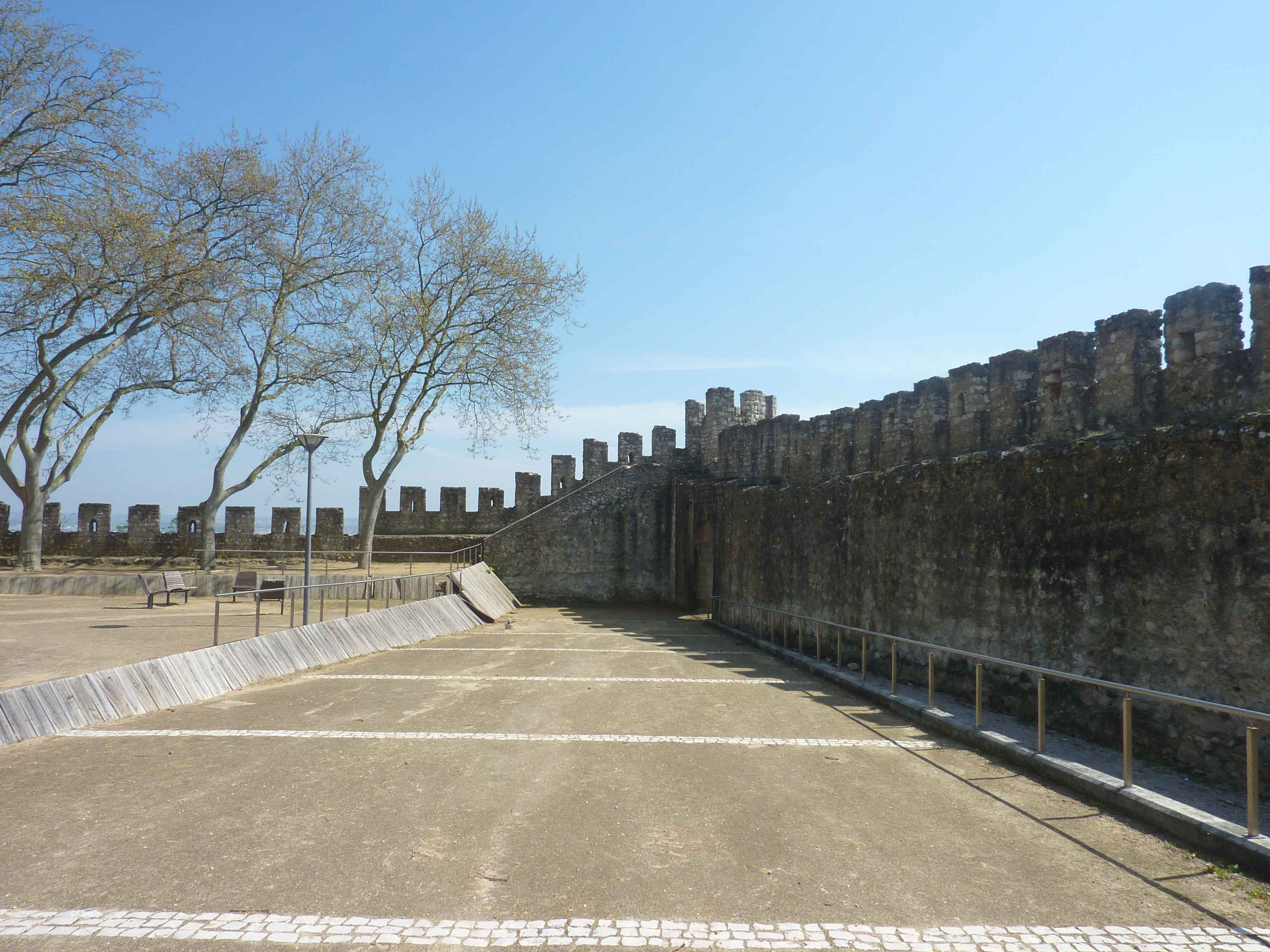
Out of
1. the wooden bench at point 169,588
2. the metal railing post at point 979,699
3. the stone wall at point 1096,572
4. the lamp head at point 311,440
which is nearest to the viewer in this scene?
the stone wall at point 1096,572

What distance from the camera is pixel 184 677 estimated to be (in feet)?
27.7

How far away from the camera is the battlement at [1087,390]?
684 cm

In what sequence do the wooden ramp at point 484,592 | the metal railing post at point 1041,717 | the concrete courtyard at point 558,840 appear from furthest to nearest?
1. the wooden ramp at point 484,592
2. the metal railing post at point 1041,717
3. the concrete courtyard at point 558,840

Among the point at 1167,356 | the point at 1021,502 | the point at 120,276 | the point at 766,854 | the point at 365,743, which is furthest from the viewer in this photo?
the point at 120,276

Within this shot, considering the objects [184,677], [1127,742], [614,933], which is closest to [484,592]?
[184,677]

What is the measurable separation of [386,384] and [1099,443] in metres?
22.2

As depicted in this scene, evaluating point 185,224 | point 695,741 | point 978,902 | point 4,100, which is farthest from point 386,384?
point 978,902

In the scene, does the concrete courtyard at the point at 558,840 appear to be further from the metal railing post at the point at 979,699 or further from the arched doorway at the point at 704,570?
the arched doorway at the point at 704,570

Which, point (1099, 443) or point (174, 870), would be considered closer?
point (174, 870)

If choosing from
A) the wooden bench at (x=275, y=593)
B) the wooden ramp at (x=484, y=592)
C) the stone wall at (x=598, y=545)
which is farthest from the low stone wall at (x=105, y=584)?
the stone wall at (x=598, y=545)

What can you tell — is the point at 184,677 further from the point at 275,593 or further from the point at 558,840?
the point at 275,593

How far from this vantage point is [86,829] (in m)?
4.71

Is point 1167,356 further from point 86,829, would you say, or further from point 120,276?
point 120,276

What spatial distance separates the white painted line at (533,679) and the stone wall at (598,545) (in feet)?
42.0
